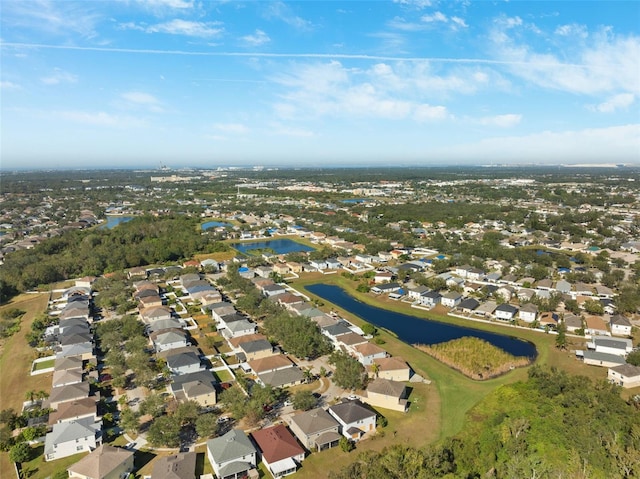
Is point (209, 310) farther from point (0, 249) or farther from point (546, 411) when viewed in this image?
point (0, 249)

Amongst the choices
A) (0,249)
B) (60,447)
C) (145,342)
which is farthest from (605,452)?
(0,249)

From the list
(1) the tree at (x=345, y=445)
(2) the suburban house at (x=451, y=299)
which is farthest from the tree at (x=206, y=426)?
(2) the suburban house at (x=451, y=299)

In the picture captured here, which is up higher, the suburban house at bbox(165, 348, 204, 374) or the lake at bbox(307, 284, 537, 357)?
the suburban house at bbox(165, 348, 204, 374)

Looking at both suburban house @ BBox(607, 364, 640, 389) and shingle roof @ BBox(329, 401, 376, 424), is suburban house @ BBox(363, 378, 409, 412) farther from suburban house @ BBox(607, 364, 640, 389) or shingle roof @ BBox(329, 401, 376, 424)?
suburban house @ BBox(607, 364, 640, 389)

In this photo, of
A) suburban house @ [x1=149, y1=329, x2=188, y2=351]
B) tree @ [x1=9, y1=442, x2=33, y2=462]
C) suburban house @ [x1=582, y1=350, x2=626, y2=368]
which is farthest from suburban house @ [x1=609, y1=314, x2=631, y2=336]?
tree @ [x1=9, y1=442, x2=33, y2=462]

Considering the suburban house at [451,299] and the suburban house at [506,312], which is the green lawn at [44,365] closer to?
the suburban house at [451,299]

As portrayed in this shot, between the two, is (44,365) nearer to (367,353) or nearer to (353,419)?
(353,419)
